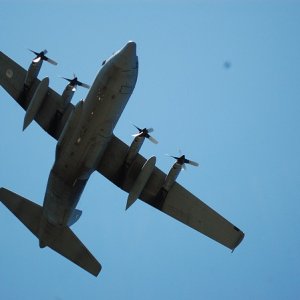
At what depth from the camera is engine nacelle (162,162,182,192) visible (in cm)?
2448

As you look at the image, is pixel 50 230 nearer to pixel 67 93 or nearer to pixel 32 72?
pixel 67 93

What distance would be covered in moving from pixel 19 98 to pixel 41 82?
3067 millimetres

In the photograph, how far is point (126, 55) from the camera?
65.8ft

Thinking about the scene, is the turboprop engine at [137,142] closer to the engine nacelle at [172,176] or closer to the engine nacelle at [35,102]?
the engine nacelle at [172,176]

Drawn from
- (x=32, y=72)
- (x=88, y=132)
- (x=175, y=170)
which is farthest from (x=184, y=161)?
(x=32, y=72)

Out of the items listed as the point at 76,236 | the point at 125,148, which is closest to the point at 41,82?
the point at 125,148

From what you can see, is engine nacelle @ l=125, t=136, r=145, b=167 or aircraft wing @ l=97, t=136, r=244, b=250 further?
aircraft wing @ l=97, t=136, r=244, b=250

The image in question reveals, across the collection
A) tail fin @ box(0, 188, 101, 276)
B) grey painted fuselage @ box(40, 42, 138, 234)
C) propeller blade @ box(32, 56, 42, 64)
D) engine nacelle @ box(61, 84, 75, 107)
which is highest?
propeller blade @ box(32, 56, 42, 64)

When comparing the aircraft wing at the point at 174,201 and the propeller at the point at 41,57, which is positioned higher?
the propeller at the point at 41,57

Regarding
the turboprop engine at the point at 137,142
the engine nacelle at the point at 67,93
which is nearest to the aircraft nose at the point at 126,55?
the turboprop engine at the point at 137,142

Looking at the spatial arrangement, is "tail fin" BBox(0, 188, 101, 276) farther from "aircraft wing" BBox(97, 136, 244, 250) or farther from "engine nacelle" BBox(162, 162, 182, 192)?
"engine nacelle" BBox(162, 162, 182, 192)

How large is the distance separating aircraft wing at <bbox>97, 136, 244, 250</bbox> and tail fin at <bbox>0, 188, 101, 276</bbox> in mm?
4459

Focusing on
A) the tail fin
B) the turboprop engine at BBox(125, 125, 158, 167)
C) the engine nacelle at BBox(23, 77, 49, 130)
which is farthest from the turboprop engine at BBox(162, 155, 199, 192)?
the engine nacelle at BBox(23, 77, 49, 130)

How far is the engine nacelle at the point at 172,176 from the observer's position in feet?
80.3
